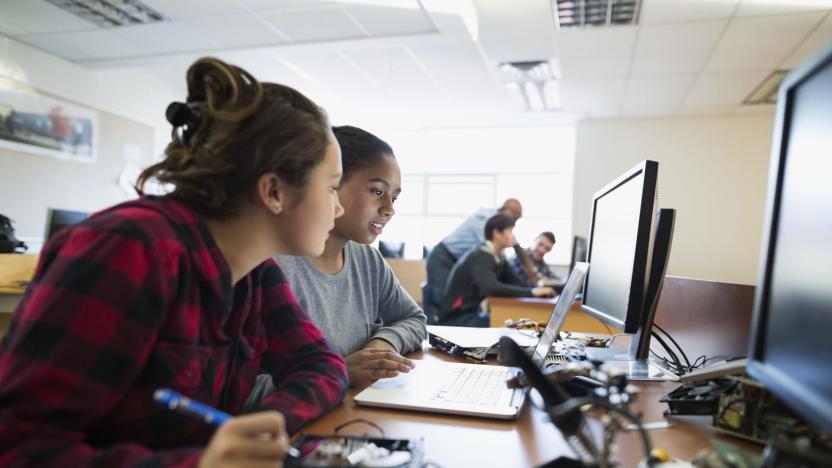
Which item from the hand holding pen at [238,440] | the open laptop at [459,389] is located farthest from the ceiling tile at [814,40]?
the hand holding pen at [238,440]

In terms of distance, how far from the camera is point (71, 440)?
0.51m

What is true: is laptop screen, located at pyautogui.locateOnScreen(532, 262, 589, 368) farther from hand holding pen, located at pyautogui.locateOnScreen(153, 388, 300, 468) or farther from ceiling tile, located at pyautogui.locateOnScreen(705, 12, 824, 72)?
ceiling tile, located at pyautogui.locateOnScreen(705, 12, 824, 72)

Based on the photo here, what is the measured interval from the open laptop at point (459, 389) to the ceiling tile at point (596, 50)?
303cm

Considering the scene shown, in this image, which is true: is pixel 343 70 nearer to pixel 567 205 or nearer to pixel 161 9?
pixel 161 9

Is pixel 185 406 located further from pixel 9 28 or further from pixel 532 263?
pixel 9 28

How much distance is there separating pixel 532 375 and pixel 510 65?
419 centimetres

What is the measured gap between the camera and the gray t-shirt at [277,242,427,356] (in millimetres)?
1219

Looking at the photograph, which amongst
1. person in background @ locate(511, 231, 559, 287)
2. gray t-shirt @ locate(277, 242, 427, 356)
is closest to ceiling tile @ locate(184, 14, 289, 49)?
person in background @ locate(511, 231, 559, 287)

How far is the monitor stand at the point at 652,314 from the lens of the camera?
113cm

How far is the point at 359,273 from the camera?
4.63 ft

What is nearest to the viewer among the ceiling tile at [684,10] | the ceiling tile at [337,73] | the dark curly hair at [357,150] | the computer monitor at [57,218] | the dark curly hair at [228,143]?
the dark curly hair at [228,143]

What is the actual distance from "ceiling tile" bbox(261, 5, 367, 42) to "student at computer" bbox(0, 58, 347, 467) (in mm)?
3037

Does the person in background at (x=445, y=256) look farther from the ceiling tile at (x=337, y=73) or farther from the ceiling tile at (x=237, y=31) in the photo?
the ceiling tile at (x=237, y=31)

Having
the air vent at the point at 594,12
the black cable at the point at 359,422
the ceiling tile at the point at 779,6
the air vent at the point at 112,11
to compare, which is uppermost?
the ceiling tile at the point at 779,6
